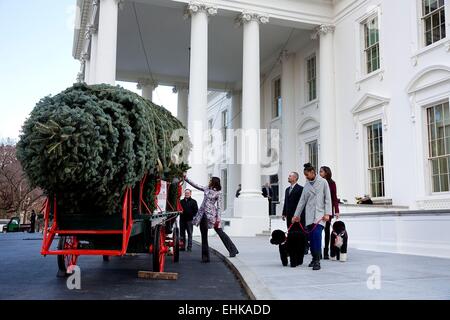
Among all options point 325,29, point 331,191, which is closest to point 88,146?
point 331,191

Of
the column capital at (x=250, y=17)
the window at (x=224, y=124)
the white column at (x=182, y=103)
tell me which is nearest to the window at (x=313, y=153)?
the column capital at (x=250, y=17)

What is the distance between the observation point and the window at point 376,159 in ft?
57.3

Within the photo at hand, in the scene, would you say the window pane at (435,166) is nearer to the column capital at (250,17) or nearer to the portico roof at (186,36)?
the portico roof at (186,36)

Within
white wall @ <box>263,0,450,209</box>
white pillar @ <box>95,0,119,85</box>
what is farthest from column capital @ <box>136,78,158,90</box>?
white wall @ <box>263,0,450,209</box>

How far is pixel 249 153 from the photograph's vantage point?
63.5ft

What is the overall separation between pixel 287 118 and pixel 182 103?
26.6 ft

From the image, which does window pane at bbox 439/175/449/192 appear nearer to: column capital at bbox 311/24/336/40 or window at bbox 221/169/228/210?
column capital at bbox 311/24/336/40

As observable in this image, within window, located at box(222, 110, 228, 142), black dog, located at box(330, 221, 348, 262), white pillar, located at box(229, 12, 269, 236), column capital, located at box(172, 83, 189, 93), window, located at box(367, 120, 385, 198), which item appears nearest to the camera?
black dog, located at box(330, 221, 348, 262)

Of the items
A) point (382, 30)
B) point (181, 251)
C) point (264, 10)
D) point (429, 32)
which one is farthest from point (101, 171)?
point (264, 10)

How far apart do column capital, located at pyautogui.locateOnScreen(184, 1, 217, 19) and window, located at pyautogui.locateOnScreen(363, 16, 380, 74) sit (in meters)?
6.18

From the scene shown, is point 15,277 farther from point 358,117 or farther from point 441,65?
point 358,117

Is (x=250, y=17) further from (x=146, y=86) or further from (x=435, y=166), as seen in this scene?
(x=146, y=86)

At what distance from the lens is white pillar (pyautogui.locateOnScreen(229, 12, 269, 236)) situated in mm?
18781

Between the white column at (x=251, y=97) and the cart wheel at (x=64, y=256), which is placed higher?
the white column at (x=251, y=97)
